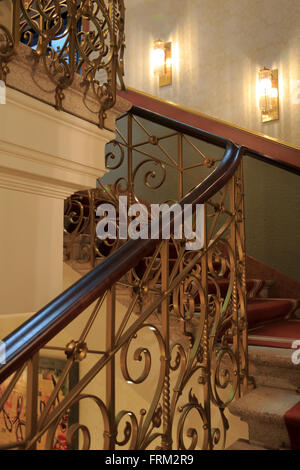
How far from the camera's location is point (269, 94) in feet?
14.3

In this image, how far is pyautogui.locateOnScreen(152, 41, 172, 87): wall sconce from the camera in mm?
5160

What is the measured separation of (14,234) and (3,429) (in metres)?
3.05

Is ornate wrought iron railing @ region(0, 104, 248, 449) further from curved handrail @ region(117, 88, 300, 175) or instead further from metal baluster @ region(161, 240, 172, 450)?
curved handrail @ region(117, 88, 300, 175)

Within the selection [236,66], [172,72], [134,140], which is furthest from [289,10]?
[134,140]

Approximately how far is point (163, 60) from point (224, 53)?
0.81 meters

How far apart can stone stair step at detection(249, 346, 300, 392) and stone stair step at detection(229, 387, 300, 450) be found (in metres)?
0.07

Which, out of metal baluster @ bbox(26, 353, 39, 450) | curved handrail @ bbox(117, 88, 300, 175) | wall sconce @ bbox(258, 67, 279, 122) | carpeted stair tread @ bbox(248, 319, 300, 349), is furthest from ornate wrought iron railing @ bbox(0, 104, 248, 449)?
wall sconce @ bbox(258, 67, 279, 122)

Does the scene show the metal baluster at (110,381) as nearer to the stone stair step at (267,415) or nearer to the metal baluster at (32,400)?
the metal baluster at (32,400)

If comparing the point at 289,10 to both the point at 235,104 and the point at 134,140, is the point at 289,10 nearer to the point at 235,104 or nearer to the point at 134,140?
the point at 235,104

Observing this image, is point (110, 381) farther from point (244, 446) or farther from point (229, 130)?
point (229, 130)

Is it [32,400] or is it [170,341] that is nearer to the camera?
[32,400]

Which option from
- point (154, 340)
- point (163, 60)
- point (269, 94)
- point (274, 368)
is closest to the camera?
point (274, 368)

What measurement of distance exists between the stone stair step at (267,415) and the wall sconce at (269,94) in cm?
316

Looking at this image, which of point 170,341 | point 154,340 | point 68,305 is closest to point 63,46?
point 68,305
